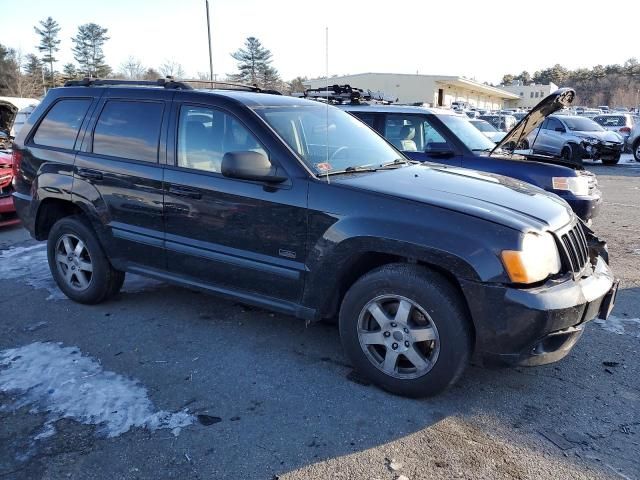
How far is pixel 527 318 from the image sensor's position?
2.93m

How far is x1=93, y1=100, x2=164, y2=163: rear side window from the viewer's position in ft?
14.0

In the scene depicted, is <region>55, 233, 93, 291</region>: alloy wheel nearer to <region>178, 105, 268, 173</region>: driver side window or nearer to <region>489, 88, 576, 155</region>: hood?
<region>178, 105, 268, 173</region>: driver side window

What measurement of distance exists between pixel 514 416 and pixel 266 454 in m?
1.44

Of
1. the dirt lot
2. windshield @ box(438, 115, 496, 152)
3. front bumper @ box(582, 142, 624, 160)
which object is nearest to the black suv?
the dirt lot

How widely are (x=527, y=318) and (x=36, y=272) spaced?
5.10m

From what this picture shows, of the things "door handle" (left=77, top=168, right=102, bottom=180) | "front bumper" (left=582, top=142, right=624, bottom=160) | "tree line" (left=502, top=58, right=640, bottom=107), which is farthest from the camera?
"tree line" (left=502, top=58, right=640, bottom=107)

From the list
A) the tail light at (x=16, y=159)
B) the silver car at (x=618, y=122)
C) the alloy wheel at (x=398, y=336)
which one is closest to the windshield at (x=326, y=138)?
the alloy wheel at (x=398, y=336)

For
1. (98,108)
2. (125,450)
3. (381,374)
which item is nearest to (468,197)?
(381,374)

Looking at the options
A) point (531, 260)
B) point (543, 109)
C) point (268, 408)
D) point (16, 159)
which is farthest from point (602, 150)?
point (268, 408)

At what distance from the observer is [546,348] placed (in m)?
3.07

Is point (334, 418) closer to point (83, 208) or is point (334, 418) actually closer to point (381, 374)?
point (381, 374)

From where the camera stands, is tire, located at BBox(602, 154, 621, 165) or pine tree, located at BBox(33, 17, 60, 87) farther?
pine tree, located at BBox(33, 17, 60, 87)

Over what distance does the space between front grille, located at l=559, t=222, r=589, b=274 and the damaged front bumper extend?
0.38 ft

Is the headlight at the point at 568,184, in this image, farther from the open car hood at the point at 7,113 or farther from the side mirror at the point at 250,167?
the open car hood at the point at 7,113
